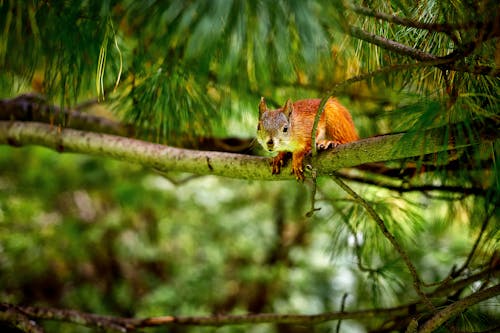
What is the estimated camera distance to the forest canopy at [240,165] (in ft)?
Answer: 2.69

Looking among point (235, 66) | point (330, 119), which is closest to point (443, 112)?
point (235, 66)

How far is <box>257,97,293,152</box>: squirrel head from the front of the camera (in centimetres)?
132

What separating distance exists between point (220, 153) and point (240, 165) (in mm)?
74

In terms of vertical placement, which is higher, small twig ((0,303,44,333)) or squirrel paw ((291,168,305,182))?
squirrel paw ((291,168,305,182))

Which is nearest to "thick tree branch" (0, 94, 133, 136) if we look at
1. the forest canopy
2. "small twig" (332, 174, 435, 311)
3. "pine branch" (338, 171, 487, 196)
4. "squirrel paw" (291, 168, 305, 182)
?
the forest canopy

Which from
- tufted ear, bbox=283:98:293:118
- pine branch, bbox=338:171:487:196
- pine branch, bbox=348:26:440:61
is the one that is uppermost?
pine branch, bbox=348:26:440:61

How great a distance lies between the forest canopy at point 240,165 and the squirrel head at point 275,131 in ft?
0.28

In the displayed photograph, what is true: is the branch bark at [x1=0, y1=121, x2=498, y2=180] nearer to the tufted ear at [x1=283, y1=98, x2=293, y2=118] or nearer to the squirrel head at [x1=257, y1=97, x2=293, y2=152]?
the squirrel head at [x1=257, y1=97, x2=293, y2=152]

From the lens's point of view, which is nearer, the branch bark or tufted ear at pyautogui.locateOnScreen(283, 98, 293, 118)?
the branch bark

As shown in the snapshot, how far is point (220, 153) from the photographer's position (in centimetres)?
128

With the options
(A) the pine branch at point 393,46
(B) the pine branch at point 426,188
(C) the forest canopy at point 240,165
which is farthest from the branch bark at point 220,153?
(B) the pine branch at point 426,188

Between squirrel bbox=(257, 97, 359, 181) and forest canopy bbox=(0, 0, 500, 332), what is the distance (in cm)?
6

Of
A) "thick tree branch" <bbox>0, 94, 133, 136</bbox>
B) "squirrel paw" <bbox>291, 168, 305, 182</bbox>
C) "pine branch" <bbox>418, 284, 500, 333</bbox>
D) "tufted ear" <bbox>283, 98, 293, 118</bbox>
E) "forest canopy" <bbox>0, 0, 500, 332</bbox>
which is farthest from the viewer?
"thick tree branch" <bbox>0, 94, 133, 136</bbox>

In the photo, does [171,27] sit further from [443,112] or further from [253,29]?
[443,112]
